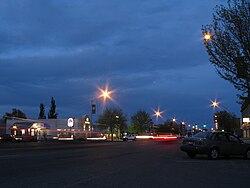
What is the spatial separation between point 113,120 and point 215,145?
97.4 metres

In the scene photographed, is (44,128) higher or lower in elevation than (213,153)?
higher

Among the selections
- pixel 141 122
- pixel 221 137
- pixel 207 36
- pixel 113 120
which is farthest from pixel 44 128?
pixel 141 122

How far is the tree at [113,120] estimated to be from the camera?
117500 mm

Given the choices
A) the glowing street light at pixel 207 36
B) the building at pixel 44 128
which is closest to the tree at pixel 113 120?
the building at pixel 44 128

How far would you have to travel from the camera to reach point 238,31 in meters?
23.9

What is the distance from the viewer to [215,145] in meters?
20.7

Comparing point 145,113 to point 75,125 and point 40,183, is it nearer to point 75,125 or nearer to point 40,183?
point 75,125

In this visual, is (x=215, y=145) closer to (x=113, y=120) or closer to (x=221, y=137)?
(x=221, y=137)

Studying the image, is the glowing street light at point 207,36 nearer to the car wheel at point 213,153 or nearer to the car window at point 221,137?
the car window at point 221,137

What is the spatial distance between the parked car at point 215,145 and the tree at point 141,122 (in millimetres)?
122653

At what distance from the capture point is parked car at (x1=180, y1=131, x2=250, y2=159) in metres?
20.5

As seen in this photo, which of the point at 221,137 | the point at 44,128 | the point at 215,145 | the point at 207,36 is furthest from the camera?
the point at 44,128

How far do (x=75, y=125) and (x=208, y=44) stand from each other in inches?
3242

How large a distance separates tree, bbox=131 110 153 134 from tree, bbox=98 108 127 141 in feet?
63.8
